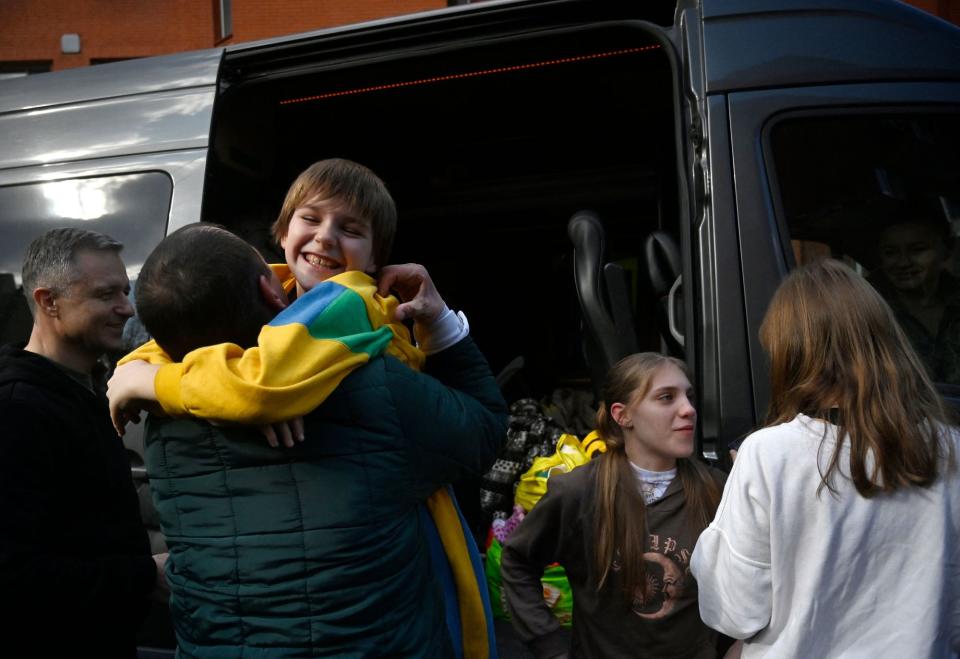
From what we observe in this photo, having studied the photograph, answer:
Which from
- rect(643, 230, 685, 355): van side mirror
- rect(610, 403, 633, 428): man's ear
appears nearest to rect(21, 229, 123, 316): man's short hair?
rect(610, 403, 633, 428): man's ear

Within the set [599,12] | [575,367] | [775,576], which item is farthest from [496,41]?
[575,367]

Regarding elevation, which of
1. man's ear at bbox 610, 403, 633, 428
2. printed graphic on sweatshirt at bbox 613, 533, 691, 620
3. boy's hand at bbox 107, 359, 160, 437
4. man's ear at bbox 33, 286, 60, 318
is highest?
man's ear at bbox 33, 286, 60, 318

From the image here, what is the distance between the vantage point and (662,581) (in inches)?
73.4

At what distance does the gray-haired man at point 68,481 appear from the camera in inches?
59.9

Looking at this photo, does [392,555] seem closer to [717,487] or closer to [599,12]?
[717,487]

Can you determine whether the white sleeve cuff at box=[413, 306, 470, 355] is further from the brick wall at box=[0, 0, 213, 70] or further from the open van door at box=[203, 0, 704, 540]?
the brick wall at box=[0, 0, 213, 70]

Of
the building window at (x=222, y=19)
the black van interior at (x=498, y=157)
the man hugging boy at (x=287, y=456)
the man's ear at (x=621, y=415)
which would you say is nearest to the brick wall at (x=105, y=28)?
the building window at (x=222, y=19)

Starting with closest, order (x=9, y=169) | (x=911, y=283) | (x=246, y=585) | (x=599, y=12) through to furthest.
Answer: (x=246, y=585)
(x=911, y=283)
(x=599, y=12)
(x=9, y=169)

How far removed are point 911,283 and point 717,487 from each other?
31.4 inches

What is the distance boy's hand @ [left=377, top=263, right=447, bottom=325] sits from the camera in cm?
145

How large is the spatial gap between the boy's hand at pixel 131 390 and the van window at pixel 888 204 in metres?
1.59

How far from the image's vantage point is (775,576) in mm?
1256

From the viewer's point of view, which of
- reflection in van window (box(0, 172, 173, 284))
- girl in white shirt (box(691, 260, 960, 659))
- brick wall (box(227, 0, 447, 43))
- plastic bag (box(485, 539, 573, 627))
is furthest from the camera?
brick wall (box(227, 0, 447, 43))

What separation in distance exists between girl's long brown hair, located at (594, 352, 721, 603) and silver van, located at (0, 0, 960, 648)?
9 centimetres
